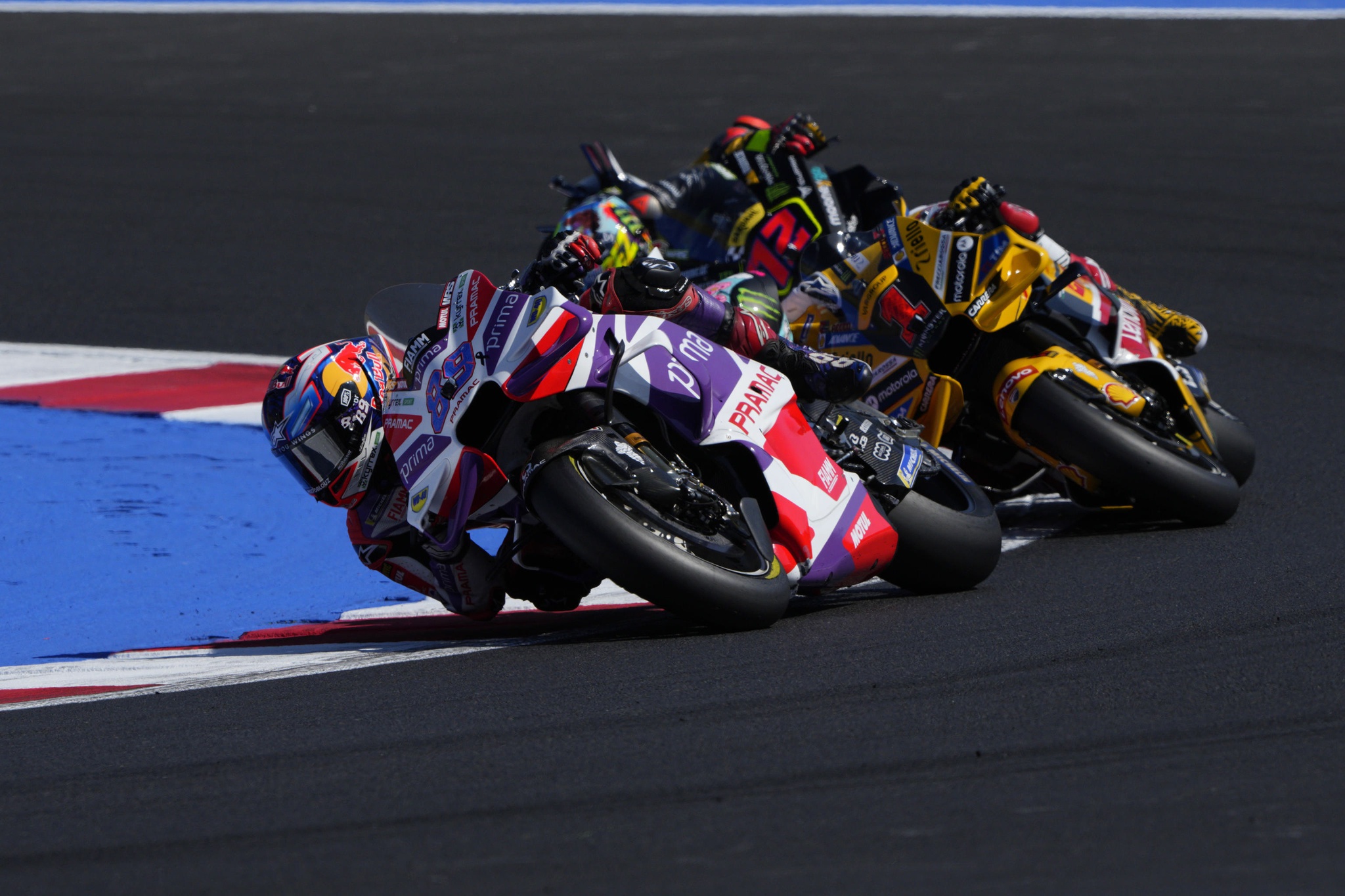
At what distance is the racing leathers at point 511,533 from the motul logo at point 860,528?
55 cm

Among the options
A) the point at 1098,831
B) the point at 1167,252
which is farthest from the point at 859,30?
the point at 1098,831

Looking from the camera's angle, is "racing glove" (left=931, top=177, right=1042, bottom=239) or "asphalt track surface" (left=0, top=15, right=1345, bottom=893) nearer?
"asphalt track surface" (left=0, top=15, right=1345, bottom=893)

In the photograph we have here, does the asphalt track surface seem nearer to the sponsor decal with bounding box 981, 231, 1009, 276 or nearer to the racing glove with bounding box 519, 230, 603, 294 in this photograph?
the sponsor decal with bounding box 981, 231, 1009, 276

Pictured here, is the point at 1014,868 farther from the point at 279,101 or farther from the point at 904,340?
the point at 279,101

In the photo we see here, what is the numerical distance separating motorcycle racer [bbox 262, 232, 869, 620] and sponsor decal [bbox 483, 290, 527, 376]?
43 centimetres

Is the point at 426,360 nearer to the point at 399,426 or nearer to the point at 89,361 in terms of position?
the point at 399,426

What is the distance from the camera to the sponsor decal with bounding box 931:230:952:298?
6.12m

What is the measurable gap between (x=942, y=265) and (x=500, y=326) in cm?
211

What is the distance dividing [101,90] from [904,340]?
11.2 meters

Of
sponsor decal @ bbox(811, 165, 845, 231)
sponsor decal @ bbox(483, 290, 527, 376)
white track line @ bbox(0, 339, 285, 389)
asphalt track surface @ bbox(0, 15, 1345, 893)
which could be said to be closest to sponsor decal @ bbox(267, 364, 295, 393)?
sponsor decal @ bbox(483, 290, 527, 376)

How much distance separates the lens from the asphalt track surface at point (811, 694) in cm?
281

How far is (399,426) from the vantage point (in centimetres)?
489

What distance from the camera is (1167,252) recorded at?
10617mm

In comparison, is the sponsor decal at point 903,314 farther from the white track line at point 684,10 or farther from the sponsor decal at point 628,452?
the white track line at point 684,10
